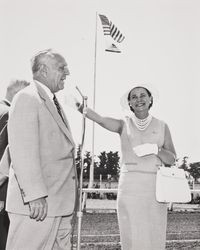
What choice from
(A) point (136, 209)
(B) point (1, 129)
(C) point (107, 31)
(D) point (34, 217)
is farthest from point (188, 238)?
(C) point (107, 31)

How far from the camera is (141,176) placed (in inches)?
161

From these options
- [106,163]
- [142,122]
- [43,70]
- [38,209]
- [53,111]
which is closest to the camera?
[38,209]

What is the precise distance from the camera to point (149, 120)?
4289 millimetres

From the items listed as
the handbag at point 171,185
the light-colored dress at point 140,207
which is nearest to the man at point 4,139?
the light-colored dress at point 140,207

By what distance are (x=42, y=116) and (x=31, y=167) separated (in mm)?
380

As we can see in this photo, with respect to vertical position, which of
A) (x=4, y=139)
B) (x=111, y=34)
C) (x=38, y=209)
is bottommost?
(x=38, y=209)

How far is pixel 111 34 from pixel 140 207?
11426mm

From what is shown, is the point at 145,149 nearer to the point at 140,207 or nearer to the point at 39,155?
the point at 140,207

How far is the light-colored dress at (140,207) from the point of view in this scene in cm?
402

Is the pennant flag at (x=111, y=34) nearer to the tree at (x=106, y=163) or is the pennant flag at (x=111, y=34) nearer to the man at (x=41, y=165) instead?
the man at (x=41, y=165)

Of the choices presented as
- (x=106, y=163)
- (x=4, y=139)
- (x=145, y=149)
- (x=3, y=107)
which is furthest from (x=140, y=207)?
(x=106, y=163)

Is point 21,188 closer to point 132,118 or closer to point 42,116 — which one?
point 42,116

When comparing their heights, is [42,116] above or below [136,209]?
above

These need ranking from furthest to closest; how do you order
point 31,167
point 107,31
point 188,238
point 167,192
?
1. point 107,31
2. point 188,238
3. point 167,192
4. point 31,167
